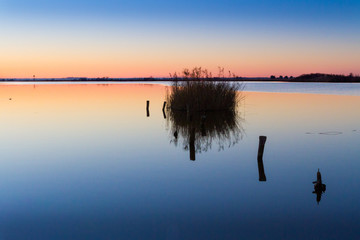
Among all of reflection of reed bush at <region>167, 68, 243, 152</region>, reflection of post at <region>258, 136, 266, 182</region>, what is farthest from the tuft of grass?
reflection of post at <region>258, 136, 266, 182</region>

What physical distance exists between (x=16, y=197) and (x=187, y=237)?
448cm

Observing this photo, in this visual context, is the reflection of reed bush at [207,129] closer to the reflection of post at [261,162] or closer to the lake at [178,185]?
the lake at [178,185]

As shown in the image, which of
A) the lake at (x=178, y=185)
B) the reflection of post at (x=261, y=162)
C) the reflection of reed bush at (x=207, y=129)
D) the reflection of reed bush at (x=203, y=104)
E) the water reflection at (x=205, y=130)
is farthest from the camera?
the reflection of reed bush at (x=203, y=104)

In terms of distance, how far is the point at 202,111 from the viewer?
25734 mm

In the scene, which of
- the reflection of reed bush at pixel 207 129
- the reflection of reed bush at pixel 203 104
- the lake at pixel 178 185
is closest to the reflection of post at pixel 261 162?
the lake at pixel 178 185

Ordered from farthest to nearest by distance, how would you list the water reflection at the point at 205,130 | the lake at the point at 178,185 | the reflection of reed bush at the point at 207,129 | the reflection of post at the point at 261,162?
1. the reflection of reed bush at the point at 207,129
2. the water reflection at the point at 205,130
3. the reflection of post at the point at 261,162
4. the lake at the point at 178,185

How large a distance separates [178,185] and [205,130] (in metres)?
9.12

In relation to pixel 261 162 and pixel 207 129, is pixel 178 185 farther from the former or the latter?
pixel 207 129

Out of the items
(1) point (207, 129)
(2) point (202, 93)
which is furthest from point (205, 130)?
(2) point (202, 93)

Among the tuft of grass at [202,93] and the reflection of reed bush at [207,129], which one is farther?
the tuft of grass at [202,93]

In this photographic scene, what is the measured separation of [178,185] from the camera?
407 inches

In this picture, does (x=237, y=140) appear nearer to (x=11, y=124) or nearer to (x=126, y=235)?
(x=126, y=235)

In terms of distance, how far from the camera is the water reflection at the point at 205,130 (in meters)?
15.8

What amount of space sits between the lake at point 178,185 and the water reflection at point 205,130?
0.27 ft
